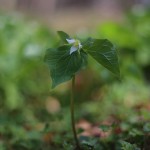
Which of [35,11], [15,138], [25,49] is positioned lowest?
[15,138]

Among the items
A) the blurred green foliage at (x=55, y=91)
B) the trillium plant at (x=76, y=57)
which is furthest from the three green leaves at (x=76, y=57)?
the blurred green foliage at (x=55, y=91)

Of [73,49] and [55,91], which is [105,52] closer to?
[73,49]

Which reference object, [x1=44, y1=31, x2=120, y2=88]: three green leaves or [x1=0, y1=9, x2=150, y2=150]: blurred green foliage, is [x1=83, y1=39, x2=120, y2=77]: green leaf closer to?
[x1=44, y1=31, x2=120, y2=88]: three green leaves

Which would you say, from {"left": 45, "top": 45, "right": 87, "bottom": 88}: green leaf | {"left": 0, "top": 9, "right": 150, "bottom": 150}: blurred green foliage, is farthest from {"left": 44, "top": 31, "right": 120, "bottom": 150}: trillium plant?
{"left": 0, "top": 9, "right": 150, "bottom": 150}: blurred green foliage

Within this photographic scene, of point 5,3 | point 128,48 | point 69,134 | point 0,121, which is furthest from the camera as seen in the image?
point 5,3

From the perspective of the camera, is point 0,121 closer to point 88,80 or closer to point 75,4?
point 88,80

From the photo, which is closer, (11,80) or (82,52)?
(82,52)

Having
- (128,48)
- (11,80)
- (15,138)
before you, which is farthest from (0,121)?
(128,48)

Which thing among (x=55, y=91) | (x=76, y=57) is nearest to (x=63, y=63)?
(x=76, y=57)
